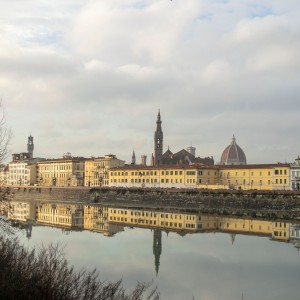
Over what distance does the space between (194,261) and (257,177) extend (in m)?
66.2

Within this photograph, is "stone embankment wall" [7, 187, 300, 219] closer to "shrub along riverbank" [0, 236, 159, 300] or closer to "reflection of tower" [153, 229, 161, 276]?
"reflection of tower" [153, 229, 161, 276]

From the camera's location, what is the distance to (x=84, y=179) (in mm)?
145375

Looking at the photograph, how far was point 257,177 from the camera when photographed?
322 feet

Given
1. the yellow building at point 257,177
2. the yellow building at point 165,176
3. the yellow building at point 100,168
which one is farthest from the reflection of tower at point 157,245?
the yellow building at point 100,168

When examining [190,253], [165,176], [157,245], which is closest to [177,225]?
[157,245]

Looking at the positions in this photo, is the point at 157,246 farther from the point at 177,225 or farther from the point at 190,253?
the point at 177,225

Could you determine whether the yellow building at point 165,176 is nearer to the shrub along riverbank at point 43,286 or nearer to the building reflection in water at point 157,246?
the building reflection in water at point 157,246

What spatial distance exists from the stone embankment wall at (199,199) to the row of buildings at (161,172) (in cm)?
863

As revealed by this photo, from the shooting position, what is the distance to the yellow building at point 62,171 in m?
146

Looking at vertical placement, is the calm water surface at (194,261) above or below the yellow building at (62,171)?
below

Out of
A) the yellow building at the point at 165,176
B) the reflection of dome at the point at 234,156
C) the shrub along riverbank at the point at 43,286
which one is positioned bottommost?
the shrub along riverbank at the point at 43,286

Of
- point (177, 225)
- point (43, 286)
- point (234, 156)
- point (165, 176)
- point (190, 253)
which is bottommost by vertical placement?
point (177, 225)

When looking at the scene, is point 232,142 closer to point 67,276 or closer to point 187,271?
point 187,271

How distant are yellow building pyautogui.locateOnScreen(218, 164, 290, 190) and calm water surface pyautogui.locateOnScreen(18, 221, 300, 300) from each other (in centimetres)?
4549
